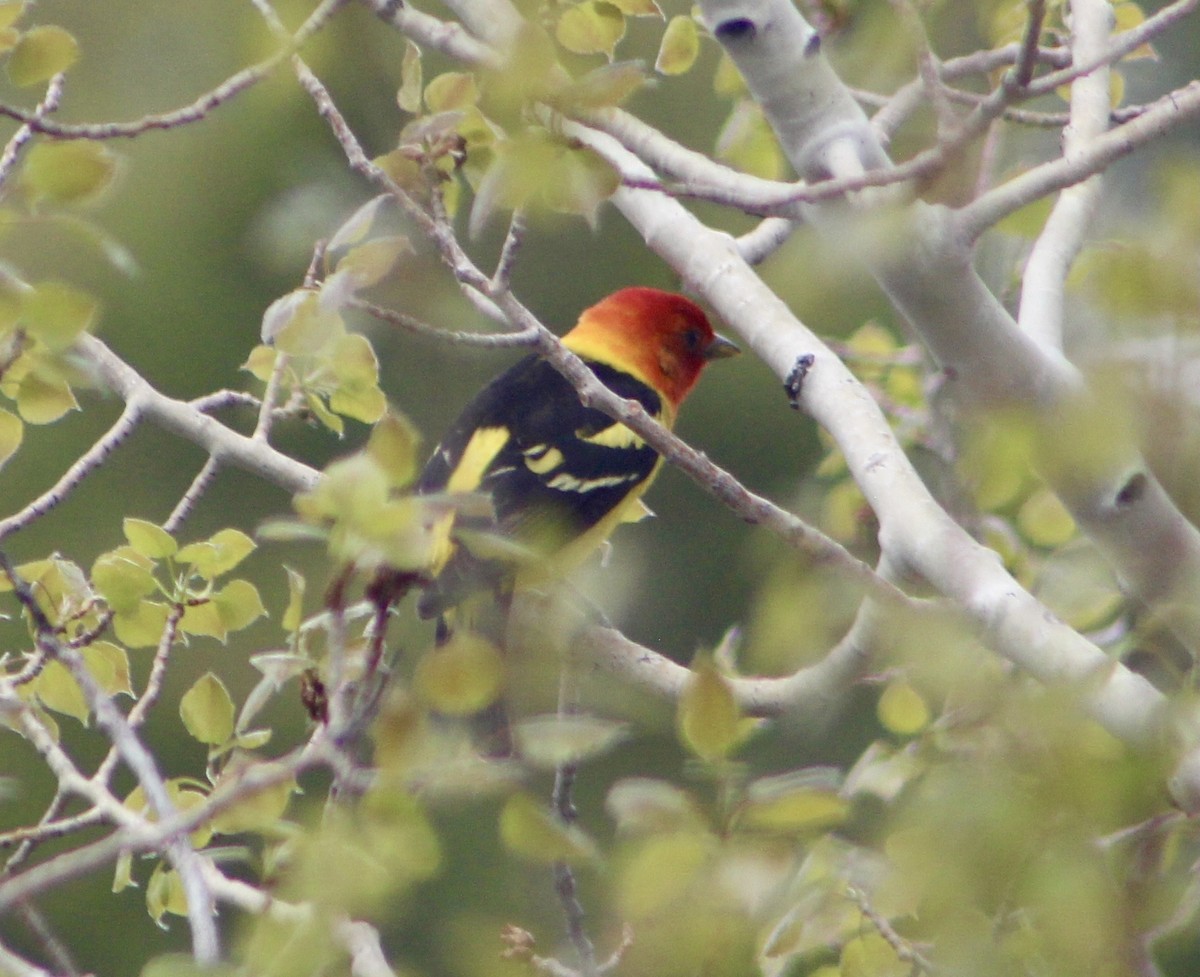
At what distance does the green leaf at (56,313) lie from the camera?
1.23 meters

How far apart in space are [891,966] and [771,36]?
1.02 m

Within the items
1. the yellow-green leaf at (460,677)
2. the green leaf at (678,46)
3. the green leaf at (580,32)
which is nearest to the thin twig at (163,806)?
the yellow-green leaf at (460,677)

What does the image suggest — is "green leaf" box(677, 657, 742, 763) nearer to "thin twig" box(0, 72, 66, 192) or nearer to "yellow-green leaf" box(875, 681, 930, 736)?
"thin twig" box(0, 72, 66, 192)

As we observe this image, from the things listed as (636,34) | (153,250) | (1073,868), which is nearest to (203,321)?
(153,250)

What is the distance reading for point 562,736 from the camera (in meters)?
1.05

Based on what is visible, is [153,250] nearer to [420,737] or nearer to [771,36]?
[771,36]

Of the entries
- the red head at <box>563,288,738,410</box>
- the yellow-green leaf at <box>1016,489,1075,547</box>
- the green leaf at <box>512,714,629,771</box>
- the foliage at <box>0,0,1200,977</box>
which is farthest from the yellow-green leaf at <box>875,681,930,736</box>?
the red head at <box>563,288,738,410</box>

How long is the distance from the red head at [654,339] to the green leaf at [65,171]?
8.18 ft

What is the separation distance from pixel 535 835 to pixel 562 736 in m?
0.08

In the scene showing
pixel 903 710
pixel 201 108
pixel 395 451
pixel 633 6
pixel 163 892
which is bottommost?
pixel 903 710

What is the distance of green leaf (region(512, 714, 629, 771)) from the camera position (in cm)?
103

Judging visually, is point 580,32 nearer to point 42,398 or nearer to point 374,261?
point 374,261

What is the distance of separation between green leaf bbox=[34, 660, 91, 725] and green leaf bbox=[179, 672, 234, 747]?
0.21 metres


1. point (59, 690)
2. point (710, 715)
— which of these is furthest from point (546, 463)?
point (710, 715)
